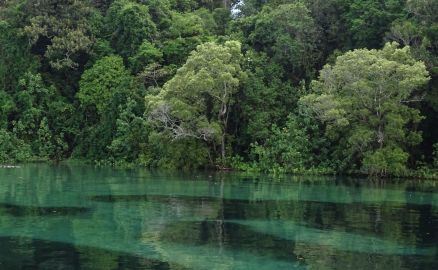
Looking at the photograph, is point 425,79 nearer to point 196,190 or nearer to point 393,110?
point 393,110

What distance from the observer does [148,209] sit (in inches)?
836

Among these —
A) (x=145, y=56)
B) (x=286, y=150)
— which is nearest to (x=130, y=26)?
(x=145, y=56)

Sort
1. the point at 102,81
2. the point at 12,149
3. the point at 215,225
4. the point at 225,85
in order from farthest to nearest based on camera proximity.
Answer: the point at 102,81
the point at 12,149
the point at 225,85
the point at 215,225

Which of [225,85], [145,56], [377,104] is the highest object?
[145,56]

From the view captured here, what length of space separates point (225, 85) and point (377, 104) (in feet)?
33.4

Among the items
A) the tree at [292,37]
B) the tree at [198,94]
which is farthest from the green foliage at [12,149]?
the tree at [292,37]

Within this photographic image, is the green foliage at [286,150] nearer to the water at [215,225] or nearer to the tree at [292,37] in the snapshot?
the tree at [292,37]

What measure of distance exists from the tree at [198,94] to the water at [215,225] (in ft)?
27.4

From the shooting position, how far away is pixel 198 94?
39.4m

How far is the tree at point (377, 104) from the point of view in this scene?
33906 mm

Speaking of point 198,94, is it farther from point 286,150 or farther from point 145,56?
point 145,56

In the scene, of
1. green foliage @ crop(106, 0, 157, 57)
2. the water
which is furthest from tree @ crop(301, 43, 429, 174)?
green foliage @ crop(106, 0, 157, 57)

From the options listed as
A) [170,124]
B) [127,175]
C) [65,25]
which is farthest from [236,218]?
[65,25]

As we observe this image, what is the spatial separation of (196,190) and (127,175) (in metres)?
9.48
